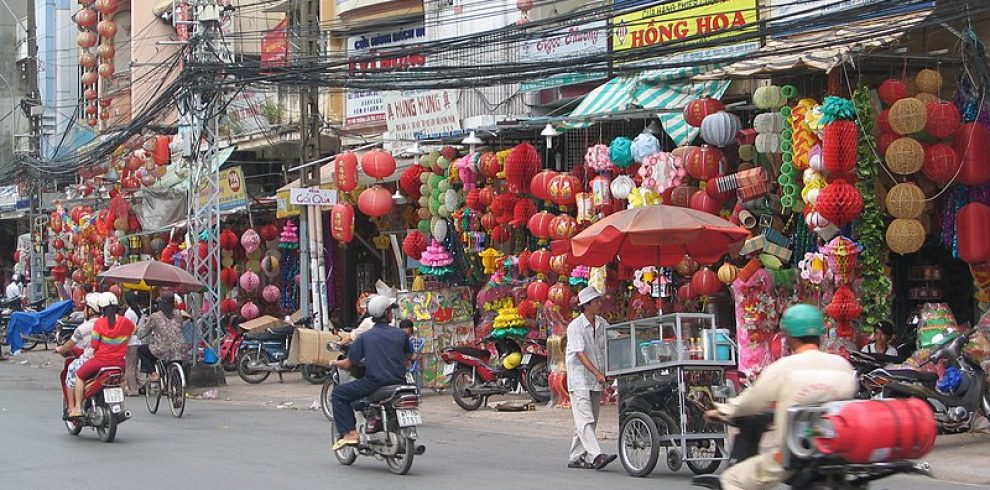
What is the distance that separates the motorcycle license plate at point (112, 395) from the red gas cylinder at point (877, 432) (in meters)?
9.56

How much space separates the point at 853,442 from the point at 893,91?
30.1 ft

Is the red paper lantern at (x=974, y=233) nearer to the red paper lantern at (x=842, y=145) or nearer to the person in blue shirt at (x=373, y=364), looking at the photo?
the red paper lantern at (x=842, y=145)

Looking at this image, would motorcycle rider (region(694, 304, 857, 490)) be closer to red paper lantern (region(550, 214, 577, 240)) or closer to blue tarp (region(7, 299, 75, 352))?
red paper lantern (region(550, 214, 577, 240))

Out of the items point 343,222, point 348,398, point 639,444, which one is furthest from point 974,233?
point 343,222

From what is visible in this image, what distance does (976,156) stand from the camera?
44.2 feet

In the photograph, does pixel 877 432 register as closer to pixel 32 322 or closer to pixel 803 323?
pixel 803 323

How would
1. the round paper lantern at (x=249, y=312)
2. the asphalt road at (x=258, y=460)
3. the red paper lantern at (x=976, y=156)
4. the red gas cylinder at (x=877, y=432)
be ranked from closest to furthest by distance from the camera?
the red gas cylinder at (x=877, y=432)
the asphalt road at (x=258, y=460)
the red paper lantern at (x=976, y=156)
the round paper lantern at (x=249, y=312)

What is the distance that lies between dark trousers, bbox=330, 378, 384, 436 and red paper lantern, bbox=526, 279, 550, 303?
6.60 metres

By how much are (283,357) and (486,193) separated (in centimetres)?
593

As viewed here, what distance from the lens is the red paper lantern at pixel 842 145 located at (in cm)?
1377

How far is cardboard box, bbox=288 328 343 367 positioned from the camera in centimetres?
1972

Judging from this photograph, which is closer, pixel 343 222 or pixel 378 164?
pixel 378 164

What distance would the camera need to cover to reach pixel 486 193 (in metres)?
19.1

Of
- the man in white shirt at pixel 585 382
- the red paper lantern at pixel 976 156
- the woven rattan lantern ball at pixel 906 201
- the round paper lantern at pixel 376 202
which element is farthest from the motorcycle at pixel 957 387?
the round paper lantern at pixel 376 202
